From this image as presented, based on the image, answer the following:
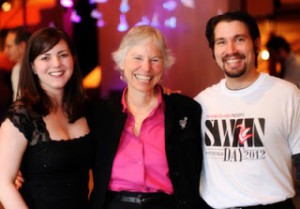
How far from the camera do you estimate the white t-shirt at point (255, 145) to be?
81.3 inches

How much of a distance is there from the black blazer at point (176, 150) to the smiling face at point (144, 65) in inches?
6.3

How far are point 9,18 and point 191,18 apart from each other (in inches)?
113

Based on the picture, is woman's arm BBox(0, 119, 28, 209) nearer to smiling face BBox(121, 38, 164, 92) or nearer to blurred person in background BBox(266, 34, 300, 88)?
smiling face BBox(121, 38, 164, 92)

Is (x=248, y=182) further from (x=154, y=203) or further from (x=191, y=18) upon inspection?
(x=191, y=18)

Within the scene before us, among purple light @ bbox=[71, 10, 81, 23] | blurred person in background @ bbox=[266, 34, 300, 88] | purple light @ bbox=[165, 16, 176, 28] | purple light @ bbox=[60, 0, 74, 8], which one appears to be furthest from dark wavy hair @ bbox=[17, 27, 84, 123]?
purple light @ bbox=[71, 10, 81, 23]

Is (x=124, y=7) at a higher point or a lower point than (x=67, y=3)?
lower

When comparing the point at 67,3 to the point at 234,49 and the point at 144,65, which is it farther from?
the point at 234,49

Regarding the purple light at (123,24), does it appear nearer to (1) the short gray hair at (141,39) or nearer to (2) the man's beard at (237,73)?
(1) the short gray hair at (141,39)

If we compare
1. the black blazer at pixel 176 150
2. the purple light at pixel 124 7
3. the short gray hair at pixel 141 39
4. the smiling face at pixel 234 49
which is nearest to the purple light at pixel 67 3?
the purple light at pixel 124 7

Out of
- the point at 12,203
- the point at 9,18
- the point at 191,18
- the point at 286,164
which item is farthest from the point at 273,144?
the point at 9,18

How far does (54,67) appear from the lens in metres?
2.19

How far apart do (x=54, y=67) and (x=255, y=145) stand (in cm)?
100

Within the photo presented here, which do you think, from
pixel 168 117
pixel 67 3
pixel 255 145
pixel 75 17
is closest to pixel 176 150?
pixel 168 117

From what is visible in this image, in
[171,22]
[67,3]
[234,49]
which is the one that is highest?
[67,3]
